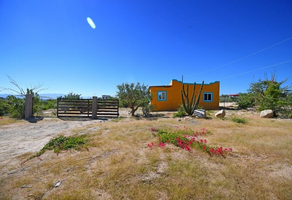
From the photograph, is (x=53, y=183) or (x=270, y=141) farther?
(x=270, y=141)

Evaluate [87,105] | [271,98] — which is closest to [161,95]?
[87,105]

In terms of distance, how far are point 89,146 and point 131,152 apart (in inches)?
54.8

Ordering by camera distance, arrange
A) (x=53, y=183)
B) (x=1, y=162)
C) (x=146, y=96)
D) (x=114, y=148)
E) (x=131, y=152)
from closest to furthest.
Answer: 1. (x=53, y=183)
2. (x=1, y=162)
3. (x=131, y=152)
4. (x=114, y=148)
5. (x=146, y=96)

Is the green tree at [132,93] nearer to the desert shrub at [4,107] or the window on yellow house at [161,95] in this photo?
the window on yellow house at [161,95]

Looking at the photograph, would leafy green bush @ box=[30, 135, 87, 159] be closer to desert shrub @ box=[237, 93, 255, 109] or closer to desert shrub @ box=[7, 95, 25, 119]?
desert shrub @ box=[7, 95, 25, 119]

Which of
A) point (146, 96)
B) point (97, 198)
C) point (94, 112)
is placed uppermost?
point (146, 96)

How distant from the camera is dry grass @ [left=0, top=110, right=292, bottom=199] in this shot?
6.57 feet

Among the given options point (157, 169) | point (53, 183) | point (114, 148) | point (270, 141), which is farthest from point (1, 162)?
point (270, 141)

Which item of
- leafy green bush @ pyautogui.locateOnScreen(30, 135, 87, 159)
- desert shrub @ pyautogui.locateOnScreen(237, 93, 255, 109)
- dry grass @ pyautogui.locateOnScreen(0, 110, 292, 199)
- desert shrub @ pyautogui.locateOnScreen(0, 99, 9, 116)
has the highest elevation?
desert shrub @ pyautogui.locateOnScreen(237, 93, 255, 109)

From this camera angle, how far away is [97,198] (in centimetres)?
190

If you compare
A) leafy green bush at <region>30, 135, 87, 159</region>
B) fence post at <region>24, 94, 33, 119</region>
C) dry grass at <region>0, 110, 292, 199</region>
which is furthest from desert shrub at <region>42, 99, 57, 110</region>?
dry grass at <region>0, 110, 292, 199</region>

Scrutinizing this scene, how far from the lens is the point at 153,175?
2.46m

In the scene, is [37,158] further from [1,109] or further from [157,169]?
[1,109]

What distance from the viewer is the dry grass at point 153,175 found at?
2.00 meters
